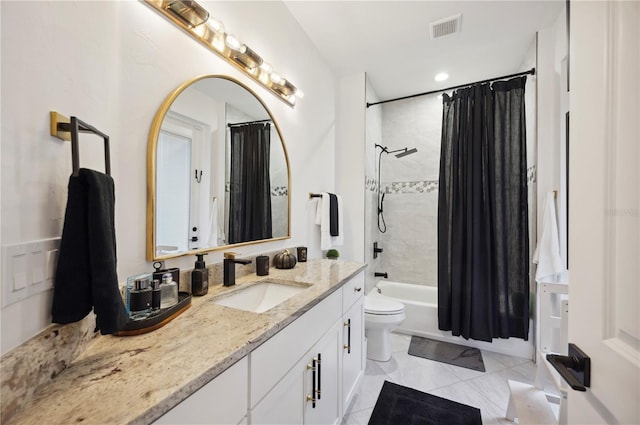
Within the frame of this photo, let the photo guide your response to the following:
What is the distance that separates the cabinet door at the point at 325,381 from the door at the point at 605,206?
0.85 m

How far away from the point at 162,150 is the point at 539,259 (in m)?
2.61

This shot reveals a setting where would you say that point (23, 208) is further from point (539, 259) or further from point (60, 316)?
point (539, 259)

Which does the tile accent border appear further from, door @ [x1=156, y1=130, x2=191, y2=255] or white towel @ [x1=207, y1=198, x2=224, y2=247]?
door @ [x1=156, y1=130, x2=191, y2=255]

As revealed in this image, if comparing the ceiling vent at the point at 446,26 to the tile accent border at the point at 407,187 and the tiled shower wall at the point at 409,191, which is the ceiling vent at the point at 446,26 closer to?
the tiled shower wall at the point at 409,191

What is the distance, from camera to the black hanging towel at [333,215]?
2.34 metres

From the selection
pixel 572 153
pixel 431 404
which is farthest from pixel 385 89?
pixel 431 404

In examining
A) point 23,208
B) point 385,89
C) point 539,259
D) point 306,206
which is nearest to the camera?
point 23,208

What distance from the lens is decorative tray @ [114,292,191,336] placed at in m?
0.78

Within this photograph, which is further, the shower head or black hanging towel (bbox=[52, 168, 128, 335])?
the shower head

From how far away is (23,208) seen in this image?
1.85 feet

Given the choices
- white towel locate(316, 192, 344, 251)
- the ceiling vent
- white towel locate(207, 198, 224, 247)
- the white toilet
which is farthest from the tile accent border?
white towel locate(207, 198, 224, 247)

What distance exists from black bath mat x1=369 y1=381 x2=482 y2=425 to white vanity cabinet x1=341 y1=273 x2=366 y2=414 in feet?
0.70

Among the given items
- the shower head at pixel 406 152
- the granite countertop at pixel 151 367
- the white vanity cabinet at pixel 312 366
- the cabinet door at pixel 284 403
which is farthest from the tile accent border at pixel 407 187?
the granite countertop at pixel 151 367

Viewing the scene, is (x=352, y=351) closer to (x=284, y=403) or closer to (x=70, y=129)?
(x=284, y=403)
